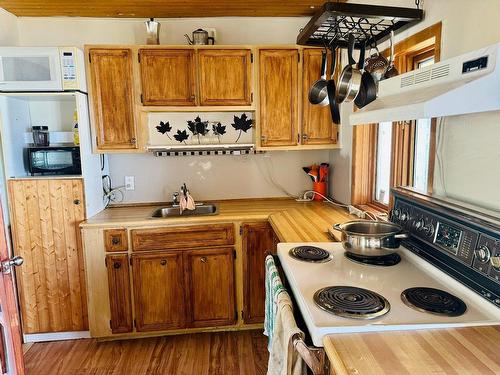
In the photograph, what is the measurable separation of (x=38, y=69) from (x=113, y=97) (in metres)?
0.52

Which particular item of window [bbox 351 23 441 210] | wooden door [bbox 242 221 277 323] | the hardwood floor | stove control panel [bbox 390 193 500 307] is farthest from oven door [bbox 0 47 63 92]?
stove control panel [bbox 390 193 500 307]

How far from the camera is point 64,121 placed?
9.43ft

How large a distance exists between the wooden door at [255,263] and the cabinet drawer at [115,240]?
0.87 meters

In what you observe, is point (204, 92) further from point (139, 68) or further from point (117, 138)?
point (117, 138)

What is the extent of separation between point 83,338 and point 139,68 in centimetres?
214

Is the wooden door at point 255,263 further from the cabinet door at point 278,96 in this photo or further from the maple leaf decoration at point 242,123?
the maple leaf decoration at point 242,123

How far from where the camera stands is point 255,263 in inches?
105

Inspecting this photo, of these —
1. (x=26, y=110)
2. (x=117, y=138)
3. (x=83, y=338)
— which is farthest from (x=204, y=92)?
(x=83, y=338)

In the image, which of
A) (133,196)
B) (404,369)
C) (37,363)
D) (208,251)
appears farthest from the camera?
(133,196)

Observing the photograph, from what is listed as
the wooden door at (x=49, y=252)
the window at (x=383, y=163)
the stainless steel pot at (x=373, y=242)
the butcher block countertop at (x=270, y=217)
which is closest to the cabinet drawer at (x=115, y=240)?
the butcher block countertop at (x=270, y=217)

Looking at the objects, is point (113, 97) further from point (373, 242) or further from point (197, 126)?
point (373, 242)

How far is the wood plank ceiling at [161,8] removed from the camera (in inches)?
101

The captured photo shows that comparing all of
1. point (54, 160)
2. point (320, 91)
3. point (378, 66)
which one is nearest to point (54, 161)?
point (54, 160)

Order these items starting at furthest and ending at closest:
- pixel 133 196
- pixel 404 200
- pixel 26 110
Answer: pixel 133 196 < pixel 26 110 < pixel 404 200
